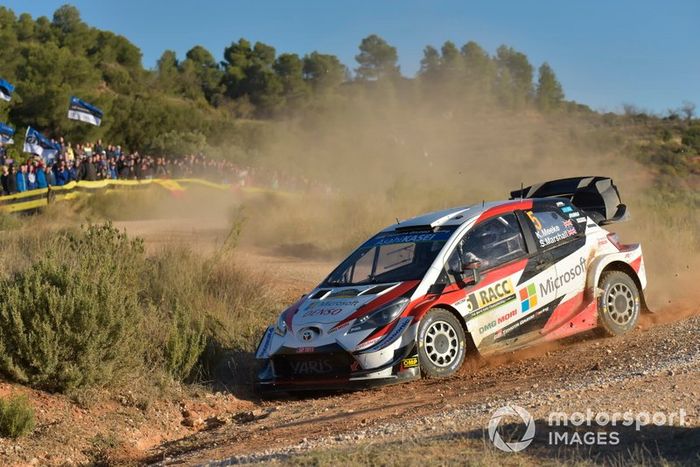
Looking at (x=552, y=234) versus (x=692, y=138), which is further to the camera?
(x=692, y=138)

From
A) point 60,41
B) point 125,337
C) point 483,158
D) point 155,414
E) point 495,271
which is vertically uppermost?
point 60,41

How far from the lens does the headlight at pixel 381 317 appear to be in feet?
28.4

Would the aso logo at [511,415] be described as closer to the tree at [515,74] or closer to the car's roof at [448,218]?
the car's roof at [448,218]

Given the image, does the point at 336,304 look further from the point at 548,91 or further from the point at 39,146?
the point at 548,91

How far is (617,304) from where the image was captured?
1030 cm

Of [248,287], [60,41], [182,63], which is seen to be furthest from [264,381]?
[182,63]

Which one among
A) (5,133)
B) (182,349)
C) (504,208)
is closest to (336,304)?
(182,349)

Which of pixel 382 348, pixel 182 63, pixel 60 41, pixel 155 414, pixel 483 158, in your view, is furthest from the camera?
pixel 182 63

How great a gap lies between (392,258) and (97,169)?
839 inches

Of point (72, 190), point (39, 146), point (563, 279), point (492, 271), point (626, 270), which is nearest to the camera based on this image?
point (492, 271)

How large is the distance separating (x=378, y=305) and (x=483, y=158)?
1842 inches

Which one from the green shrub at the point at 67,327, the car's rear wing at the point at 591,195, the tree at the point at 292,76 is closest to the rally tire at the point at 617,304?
the car's rear wing at the point at 591,195

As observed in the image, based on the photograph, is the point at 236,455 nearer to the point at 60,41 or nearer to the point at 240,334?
the point at 240,334

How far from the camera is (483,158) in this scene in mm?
54625
